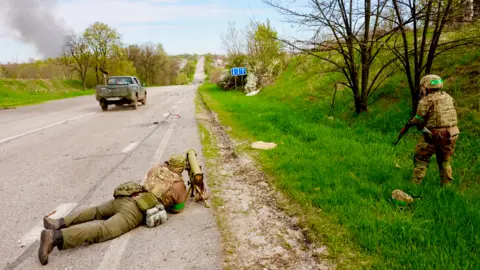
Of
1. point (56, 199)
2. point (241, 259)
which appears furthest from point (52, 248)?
point (241, 259)

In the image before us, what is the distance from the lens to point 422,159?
440 centimetres

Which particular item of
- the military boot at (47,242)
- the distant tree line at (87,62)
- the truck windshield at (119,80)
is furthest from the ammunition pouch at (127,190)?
the distant tree line at (87,62)

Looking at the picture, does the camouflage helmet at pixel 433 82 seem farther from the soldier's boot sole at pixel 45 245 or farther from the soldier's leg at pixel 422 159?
the soldier's boot sole at pixel 45 245

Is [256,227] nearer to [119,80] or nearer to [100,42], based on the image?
[119,80]

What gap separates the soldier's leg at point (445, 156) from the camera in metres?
4.21

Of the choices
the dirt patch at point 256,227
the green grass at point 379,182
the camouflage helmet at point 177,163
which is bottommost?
the dirt patch at point 256,227

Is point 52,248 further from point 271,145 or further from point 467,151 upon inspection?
point 467,151

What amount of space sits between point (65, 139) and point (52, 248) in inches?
251

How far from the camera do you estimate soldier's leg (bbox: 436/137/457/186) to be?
4.21 m

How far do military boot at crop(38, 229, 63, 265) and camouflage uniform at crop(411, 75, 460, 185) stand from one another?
458 cm

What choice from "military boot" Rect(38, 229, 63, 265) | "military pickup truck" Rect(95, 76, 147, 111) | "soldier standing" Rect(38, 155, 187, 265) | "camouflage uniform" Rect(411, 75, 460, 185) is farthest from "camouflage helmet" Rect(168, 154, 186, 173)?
"military pickup truck" Rect(95, 76, 147, 111)

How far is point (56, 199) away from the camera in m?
4.42

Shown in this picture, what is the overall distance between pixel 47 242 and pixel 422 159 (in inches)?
187

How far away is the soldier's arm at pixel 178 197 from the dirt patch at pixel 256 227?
1.56 feet
